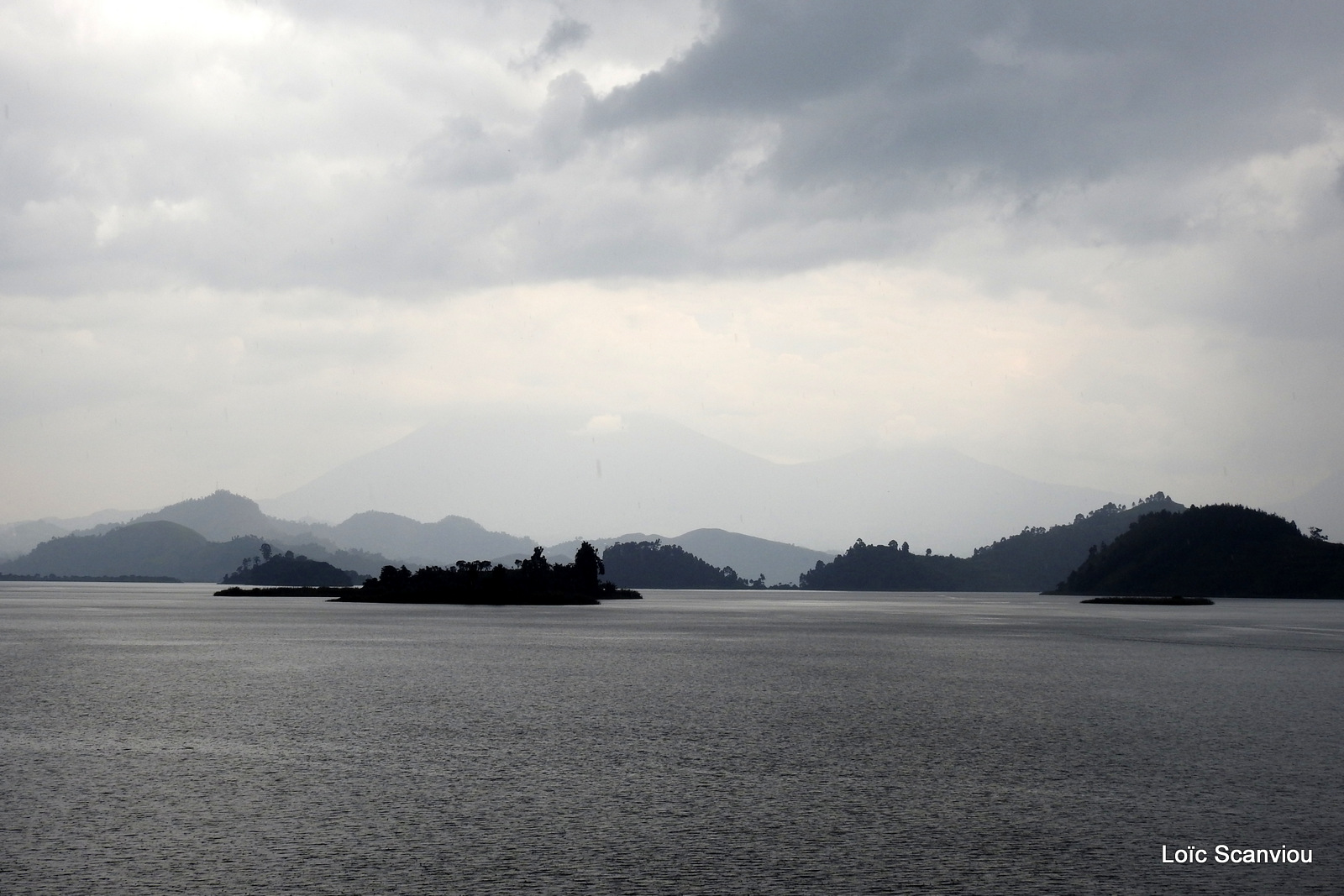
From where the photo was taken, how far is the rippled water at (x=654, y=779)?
20406mm

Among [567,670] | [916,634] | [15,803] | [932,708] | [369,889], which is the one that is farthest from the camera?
[916,634]

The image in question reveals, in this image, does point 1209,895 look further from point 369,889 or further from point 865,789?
point 369,889

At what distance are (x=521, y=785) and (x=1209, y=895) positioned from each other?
16.3 metres

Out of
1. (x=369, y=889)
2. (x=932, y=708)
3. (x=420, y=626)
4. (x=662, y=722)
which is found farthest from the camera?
(x=420, y=626)

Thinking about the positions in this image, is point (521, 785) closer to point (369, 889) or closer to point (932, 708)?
point (369, 889)

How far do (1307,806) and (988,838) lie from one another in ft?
30.7

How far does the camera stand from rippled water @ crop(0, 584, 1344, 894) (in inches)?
803

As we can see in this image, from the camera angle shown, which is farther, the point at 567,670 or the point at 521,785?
the point at 567,670

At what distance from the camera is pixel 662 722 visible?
42.3 meters

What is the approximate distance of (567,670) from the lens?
226 ft

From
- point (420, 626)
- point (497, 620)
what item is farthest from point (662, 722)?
point (497, 620)

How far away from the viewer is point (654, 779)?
98.4ft

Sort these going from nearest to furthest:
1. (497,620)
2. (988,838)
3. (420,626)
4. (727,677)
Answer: (988,838) → (727,677) → (420,626) → (497,620)

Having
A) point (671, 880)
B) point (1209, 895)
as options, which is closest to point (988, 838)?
point (1209, 895)
